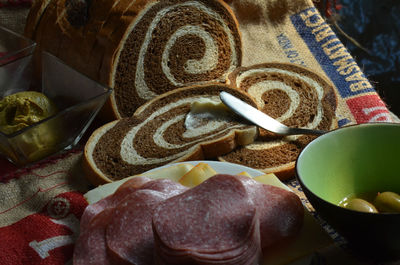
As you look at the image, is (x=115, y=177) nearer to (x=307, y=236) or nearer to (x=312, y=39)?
(x=307, y=236)

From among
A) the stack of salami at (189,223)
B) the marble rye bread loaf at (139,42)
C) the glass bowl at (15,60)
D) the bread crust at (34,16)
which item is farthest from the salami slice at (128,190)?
the bread crust at (34,16)

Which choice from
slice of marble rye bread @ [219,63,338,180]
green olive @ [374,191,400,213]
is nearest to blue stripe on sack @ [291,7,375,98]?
slice of marble rye bread @ [219,63,338,180]

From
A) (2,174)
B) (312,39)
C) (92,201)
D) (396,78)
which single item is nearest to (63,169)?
(2,174)

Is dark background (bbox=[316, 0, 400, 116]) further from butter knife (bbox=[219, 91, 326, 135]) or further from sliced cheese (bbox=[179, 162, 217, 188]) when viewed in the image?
sliced cheese (bbox=[179, 162, 217, 188])

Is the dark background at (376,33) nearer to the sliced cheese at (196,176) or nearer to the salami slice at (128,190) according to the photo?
the sliced cheese at (196,176)

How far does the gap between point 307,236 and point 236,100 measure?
3.56ft

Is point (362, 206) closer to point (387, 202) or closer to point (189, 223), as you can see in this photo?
point (387, 202)

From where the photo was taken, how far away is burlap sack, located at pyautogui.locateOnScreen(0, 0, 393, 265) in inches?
71.7

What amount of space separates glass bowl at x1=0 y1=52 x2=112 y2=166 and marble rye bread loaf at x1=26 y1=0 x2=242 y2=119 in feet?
0.27

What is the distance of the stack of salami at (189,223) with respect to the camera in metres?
1.30

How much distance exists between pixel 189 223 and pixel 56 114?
1.19m

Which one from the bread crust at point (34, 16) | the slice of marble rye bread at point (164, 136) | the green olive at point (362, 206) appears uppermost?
the bread crust at point (34, 16)

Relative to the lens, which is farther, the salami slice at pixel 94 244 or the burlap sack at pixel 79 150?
the burlap sack at pixel 79 150

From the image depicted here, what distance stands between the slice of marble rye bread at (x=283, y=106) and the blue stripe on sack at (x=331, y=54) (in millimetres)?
244
